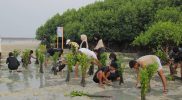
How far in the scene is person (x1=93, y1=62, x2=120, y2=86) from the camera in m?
15.3

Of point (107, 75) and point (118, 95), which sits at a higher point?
point (107, 75)

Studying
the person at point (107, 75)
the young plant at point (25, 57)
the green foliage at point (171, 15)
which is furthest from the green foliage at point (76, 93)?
the green foliage at point (171, 15)

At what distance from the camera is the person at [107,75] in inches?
601

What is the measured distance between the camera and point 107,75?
15.5 metres

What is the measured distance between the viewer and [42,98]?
13086 mm

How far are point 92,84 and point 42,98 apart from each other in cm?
333

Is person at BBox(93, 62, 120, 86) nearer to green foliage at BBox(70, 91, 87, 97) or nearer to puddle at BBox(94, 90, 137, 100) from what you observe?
puddle at BBox(94, 90, 137, 100)

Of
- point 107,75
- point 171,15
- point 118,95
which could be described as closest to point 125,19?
point 171,15

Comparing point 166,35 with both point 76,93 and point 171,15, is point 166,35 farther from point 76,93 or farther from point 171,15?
point 76,93

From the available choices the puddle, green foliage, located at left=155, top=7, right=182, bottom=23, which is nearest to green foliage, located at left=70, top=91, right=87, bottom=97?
the puddle

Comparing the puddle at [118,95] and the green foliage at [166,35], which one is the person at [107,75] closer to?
the puddle at [118,95]

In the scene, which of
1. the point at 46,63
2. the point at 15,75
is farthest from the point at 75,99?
the point at 46,63

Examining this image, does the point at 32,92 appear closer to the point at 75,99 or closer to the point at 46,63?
the point at 75,99

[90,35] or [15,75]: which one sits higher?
[90,35]
